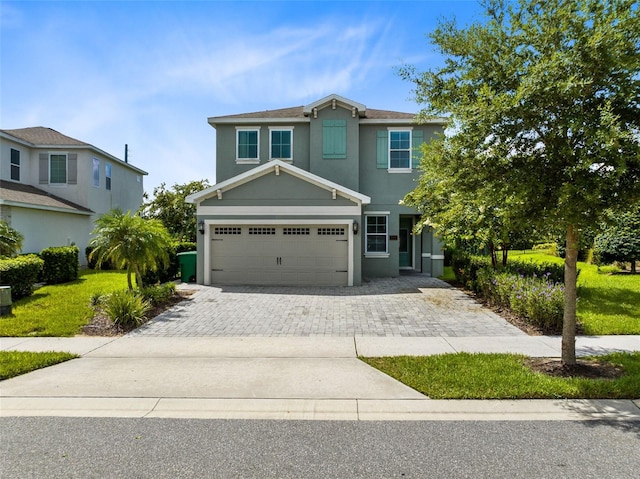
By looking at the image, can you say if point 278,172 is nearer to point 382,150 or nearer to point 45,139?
point 382,150

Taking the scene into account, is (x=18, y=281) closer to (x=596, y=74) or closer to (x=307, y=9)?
(x=307, y=9)

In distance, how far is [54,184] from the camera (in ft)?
64.2

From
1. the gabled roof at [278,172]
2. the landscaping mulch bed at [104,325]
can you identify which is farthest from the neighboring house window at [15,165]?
the landscaping mulch bed at [104,325]

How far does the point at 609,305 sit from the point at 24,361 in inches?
505

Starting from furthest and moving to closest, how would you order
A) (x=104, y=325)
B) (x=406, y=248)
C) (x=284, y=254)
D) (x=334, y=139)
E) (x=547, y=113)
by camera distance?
(x=406, y=248) < (x=334, y=139) < (x=284, y=254) < (x=104, y=325) < (x=547, y=113)

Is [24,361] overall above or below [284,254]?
below

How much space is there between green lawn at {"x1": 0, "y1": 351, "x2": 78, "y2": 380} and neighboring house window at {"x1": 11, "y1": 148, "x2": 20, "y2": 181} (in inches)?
631

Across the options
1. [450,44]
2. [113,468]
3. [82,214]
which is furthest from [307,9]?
[82,214]

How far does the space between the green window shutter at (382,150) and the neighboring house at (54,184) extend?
14.8 m

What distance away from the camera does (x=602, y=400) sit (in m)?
4.61

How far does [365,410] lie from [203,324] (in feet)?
17.2

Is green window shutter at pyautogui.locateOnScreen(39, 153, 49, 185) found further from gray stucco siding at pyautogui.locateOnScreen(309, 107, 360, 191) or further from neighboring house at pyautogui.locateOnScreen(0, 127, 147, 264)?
gray stucco siding at pyautogui.locateOnScreen(309, 107, 360, 191)

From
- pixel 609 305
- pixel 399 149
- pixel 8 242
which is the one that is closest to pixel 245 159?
pixel 399 149

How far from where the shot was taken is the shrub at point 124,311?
8234mm
